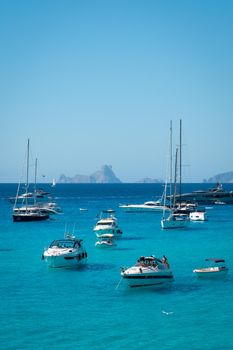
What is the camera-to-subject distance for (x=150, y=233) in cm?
9450

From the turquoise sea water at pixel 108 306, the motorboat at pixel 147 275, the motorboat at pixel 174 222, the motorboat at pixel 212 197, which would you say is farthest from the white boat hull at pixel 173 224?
the motorboat at pixel 212 197

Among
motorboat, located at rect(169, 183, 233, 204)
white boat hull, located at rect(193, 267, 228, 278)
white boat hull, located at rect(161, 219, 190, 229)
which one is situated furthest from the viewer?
motorboat, located at rect(169, 183, 233, 204)

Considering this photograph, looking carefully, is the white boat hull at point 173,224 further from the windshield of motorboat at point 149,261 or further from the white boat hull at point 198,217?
the windshield of motorboat at point 149,261

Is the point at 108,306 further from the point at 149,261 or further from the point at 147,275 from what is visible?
the point at 149,261

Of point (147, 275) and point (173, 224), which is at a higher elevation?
point (173, 224)

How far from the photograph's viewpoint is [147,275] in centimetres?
4712

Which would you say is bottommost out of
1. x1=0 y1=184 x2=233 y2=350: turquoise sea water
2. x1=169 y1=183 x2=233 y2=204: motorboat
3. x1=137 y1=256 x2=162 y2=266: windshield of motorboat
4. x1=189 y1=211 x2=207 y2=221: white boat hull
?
x1=0 y1=184 x2=233 y2=350: turquoise sea water

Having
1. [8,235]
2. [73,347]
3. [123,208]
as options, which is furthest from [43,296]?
[123,208]

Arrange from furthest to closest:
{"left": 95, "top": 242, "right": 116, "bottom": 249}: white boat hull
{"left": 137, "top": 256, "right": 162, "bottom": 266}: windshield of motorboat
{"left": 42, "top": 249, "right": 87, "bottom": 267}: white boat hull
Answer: {"left": 95, "top": 242, "right": 116, "bottom": 249}: white boat hull
{"left": 42, "top": 249, "right": 87, "bottom": 267}: white boat hull
{"left": 137, "top": 256, "right": 162, "bottom": 266}: windshield of motorboat

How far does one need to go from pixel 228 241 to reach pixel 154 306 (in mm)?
39764

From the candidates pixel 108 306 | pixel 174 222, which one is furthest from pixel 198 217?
pixel 108 306

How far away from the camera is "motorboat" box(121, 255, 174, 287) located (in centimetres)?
4672

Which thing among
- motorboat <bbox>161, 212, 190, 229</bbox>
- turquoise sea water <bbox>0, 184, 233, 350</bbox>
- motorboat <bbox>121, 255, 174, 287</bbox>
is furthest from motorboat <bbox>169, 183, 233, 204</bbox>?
motorboat <bbox>121, 255, 174, 287</bbox>

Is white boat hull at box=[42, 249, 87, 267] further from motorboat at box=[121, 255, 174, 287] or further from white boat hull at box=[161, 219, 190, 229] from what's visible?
white boat hull at box=[161, 219, 190, 229]
